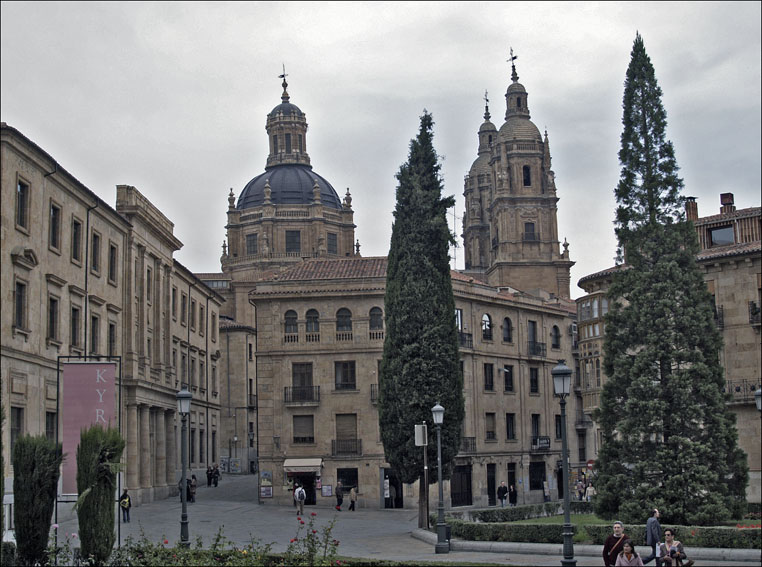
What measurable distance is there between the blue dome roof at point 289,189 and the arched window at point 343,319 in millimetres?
55488

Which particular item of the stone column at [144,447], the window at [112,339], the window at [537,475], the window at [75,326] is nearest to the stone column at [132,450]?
the stone column at [144,447]

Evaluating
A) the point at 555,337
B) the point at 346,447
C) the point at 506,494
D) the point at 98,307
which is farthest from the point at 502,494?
the point at 98,307

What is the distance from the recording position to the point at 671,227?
31828 mm

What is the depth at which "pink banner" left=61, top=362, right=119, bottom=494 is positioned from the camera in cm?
2869

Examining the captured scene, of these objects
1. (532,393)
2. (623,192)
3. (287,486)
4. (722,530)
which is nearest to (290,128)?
(532,393)

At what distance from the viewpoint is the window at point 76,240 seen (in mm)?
40500

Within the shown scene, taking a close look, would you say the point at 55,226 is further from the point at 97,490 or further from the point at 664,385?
the point at 664,385

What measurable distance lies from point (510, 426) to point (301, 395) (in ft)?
43.3

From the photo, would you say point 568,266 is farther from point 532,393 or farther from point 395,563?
point 395,563

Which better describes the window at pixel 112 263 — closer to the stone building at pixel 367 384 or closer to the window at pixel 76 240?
the window at pixel 76 240

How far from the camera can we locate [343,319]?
52.8m

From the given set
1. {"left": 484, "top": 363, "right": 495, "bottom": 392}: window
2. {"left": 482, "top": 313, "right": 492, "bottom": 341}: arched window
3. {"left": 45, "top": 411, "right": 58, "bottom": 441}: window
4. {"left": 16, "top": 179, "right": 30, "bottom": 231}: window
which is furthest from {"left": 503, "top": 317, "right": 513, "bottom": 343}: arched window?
{"left": 16, "top": 179, "right": 30, "bottom": 231}: window

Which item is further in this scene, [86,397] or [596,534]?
[86,397]

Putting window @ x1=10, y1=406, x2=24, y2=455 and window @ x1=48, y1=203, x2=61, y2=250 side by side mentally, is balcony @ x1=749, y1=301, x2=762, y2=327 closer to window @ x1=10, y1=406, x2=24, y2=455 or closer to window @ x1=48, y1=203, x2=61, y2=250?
window @ x1=48, y1=203, x2=61, y2=250
